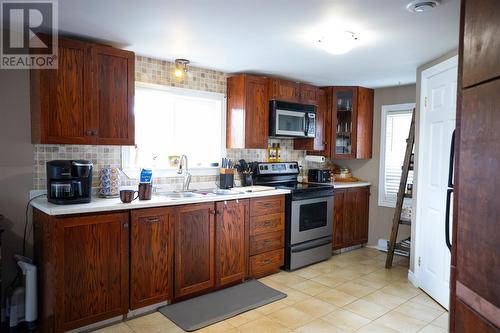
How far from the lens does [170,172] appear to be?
3.58m

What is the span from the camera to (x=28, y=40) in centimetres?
277

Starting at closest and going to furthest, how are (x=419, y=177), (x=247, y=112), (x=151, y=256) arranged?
(x=151, y=256)
(x=419, y=177)
(x=247, y=112)

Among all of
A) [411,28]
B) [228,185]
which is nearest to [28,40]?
[228,185]

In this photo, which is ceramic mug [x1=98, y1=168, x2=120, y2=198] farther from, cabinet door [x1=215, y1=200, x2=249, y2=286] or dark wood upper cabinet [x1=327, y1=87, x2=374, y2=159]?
dark wood upper cabinet [x1=327, y1=87, x2=374, y2=159]

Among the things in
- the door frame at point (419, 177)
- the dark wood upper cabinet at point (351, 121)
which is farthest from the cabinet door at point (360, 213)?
the door frame at point (419, 177)

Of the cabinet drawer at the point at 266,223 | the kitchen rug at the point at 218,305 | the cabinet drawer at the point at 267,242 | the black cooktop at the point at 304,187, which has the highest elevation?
the black cooktop at the point at 304,187

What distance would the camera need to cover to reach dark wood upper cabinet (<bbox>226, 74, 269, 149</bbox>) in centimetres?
393

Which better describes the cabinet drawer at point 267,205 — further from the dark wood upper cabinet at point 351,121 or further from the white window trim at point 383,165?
the white window trim at point 383,165

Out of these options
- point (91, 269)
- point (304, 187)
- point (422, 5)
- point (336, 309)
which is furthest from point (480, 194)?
point (304, 187)

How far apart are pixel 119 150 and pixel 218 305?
170 cm

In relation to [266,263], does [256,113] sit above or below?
above

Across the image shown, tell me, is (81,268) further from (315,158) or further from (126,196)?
(315,158)

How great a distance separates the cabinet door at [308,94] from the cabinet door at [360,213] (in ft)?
4.46

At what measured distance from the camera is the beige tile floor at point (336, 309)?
2672 millimetres
